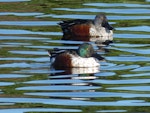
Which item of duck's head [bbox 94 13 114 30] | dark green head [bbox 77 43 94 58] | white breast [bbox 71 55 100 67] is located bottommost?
white breast [bbox 71 55 100 67]

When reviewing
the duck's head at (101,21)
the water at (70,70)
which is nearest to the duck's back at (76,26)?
the duck's head at (101,21)

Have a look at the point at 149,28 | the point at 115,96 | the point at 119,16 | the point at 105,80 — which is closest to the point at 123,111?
the point at 115,96

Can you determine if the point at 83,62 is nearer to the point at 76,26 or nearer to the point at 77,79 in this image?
the point at 77,79

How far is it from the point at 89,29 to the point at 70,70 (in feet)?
16.7

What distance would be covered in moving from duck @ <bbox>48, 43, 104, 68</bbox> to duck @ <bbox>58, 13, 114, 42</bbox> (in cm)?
331

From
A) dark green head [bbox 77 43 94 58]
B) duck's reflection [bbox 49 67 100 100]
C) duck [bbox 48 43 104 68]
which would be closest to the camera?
duck's reflection [bbox 49 67 100 100]

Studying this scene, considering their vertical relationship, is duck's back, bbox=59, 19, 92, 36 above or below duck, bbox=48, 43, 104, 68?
above

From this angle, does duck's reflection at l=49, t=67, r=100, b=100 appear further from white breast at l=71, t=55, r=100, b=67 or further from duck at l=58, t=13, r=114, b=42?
duck at l=58, t=13, r=114, b=42

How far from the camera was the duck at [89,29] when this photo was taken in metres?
21.2

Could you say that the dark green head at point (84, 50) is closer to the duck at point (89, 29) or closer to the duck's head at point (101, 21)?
the duck at point (89, 29)

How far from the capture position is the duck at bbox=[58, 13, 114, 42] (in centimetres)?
2120

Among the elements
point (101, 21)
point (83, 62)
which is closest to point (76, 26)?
point (101, 21)

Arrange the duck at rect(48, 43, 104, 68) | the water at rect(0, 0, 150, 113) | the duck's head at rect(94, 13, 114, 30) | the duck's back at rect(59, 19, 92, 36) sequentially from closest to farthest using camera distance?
the water at rect(0, 0, 150, 113) → the duck at rect(48, 43, 104, 68) → the duck's back at rect(59, 19, 92, 36) → the duck's head at rect(94, 13, 114, 30)

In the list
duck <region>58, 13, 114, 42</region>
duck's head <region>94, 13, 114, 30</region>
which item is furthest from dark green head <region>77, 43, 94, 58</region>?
duck's head <region>94, 13, 114, 30</region>
